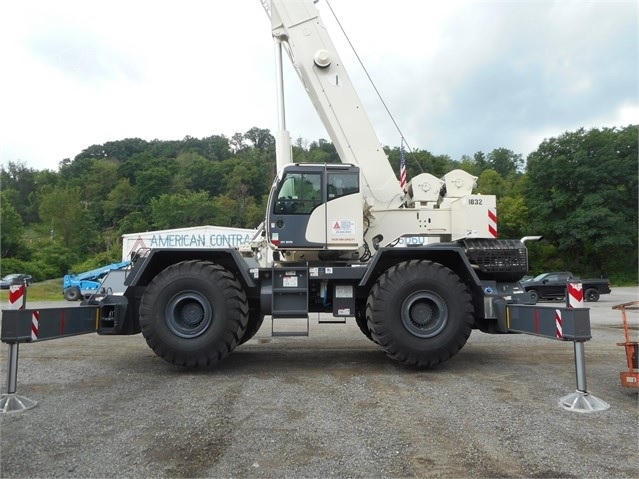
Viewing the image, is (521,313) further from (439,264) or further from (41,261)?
(41,261)

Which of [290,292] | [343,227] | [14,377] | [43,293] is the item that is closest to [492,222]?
[343,227]

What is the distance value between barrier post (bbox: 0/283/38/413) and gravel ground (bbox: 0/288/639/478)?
0.18 metres

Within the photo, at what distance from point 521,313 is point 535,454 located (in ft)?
9.38

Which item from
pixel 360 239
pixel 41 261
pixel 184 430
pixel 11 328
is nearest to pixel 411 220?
pixel 360 239

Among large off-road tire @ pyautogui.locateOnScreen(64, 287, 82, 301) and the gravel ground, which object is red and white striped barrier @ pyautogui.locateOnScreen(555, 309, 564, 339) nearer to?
the gravel ground

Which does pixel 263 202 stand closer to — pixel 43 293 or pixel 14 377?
pixel 43 293

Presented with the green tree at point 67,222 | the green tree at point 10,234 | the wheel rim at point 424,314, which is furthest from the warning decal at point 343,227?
the green tree at point 67,222

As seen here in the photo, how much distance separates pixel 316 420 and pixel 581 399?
292cm

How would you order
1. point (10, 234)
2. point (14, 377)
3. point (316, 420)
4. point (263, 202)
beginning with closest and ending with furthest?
point (316, 420) < point (14, 377) < point (263, 202) < point (10, 234)

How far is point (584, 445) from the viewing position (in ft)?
13.7

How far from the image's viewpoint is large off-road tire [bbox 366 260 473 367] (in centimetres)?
669

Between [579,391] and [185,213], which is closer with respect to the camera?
[579,391]

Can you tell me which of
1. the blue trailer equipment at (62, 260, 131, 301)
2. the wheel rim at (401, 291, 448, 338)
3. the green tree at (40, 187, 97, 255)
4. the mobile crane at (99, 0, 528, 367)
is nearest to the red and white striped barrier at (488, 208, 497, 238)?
the mobile crane at (99, 0, 528, 367)

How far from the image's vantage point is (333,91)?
349 inches
